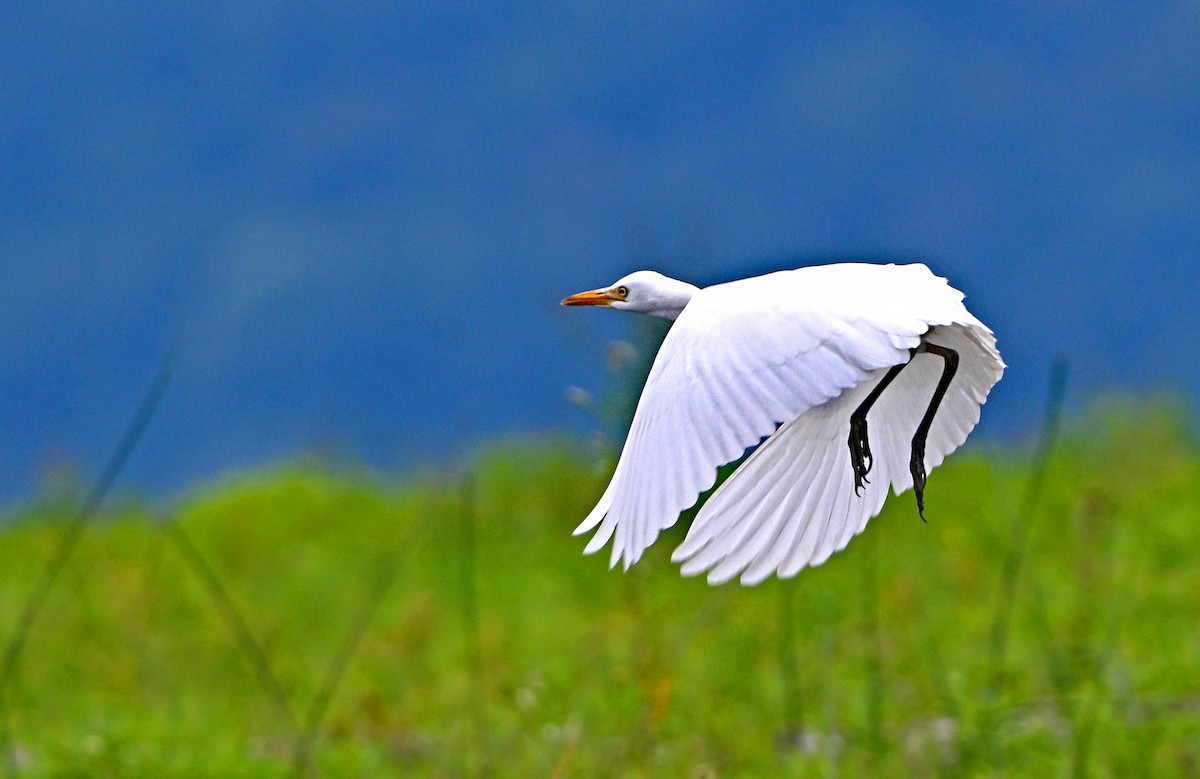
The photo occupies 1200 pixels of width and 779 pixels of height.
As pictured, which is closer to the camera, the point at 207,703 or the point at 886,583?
the point at 207,703

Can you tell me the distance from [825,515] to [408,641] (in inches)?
120

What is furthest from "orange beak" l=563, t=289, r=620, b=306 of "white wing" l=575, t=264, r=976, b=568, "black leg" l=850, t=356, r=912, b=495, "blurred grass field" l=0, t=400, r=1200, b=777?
"blurred grass field" l=0, t=400, r=1200, b=777

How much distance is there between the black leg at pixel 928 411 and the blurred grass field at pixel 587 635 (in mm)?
966

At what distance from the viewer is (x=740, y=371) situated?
4.36ft

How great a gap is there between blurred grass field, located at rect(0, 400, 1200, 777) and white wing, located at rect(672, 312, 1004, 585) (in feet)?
2.90

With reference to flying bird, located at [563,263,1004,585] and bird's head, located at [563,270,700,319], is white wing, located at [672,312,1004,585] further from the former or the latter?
bird's head, located at [563,270,700,319]

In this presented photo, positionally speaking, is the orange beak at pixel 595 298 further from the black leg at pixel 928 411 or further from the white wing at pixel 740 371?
the black leg at pixel 928 411

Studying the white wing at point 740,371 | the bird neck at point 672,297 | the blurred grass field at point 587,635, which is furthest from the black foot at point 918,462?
the blurred grass field at point 587,635

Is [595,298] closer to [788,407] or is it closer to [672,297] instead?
[672,297]

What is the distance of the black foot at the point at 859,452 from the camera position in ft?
4.71

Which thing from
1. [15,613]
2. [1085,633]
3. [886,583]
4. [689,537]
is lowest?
[15,613]

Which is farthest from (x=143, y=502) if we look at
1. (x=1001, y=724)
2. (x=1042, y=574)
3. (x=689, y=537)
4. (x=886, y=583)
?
(x=689, y=537)

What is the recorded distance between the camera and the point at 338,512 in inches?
234

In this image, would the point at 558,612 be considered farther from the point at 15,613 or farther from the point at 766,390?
the point at 766,390
